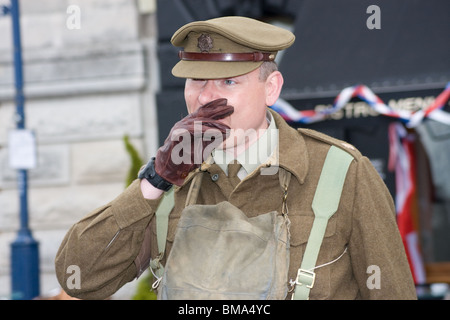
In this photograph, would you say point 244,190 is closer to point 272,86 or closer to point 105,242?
point 272,86

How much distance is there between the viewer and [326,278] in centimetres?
233

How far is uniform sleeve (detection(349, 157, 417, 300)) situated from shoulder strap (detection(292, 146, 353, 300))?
0.22 ft

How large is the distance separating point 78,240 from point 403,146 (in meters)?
5.54

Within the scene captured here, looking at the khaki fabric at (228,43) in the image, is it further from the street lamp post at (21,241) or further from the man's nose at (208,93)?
the street lamp post at (21,241)

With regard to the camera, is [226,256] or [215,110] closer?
[226,256]

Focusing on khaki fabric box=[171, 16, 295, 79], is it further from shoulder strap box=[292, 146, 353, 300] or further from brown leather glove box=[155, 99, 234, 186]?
shoulder strap box=[292, 146, 353, 300]

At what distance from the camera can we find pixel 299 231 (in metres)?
2.37

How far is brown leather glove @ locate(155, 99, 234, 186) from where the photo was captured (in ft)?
7.45

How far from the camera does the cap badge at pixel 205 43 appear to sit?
2.55 m

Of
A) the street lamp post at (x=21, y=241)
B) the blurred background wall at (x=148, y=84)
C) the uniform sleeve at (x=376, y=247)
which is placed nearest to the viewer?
the uniform sleeve at (x=376, y=247)

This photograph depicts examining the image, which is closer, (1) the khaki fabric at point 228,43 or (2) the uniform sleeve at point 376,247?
(2) the uniform sleeve at point 376,247

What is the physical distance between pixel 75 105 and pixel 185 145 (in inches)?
251

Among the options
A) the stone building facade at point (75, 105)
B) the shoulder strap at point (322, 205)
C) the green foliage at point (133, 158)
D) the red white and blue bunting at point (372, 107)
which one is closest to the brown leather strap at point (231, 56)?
the shoulder strap at point (322, 205)

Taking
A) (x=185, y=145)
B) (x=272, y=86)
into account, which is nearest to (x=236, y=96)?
(x=272, y=86)
